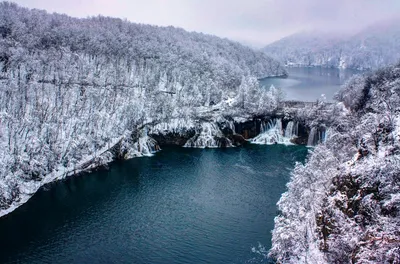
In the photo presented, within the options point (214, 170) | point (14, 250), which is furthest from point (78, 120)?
point (14, 250)

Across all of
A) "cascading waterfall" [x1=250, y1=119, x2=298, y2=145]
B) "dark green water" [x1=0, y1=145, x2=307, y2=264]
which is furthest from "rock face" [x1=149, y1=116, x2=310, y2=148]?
"dark green water" [x1=0, y1=145, x2=307, y2=264]

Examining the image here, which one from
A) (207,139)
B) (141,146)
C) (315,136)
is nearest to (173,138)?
(207,139)

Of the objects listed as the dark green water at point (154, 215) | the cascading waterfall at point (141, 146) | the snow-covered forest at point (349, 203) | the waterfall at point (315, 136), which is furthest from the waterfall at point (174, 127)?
the snow-covered forest at point (349, 203)

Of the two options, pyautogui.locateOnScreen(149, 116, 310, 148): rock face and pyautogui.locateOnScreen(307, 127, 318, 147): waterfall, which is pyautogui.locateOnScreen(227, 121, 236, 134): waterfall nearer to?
pyautogui.locateOnScreen(149, 116, 310, 148): rock face

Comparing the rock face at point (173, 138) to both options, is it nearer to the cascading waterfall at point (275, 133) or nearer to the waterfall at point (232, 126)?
the waterfall at point (232, 126)

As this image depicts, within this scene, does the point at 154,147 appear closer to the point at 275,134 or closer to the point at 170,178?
the point at 170,178

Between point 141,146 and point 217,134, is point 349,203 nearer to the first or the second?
point 141,146

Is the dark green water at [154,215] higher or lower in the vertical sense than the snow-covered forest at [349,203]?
lower
